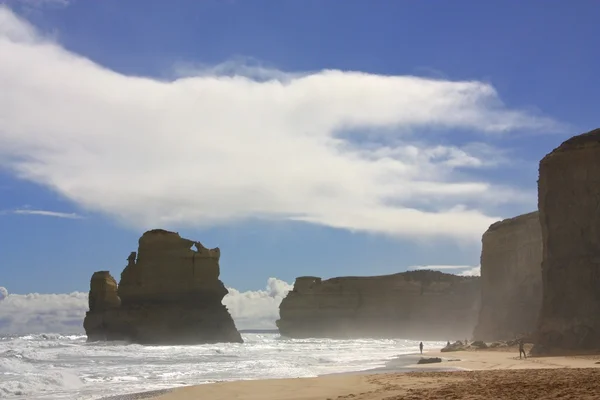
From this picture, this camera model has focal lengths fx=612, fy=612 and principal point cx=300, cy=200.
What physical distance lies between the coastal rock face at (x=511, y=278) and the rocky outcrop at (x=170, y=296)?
21.6 m

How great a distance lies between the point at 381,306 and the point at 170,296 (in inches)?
2028

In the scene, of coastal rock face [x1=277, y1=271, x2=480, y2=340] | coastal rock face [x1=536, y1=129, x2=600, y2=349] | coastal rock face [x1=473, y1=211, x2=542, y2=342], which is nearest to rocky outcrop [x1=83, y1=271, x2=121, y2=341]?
coastal rock face [x1=473, y1=211, x2=542, y2=342]

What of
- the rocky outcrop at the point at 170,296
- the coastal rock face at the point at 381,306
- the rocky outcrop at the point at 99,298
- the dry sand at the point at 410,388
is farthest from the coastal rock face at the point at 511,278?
the coastal rock face at the point at 381,306

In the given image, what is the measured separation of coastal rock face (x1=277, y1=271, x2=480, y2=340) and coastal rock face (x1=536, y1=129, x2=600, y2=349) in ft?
223

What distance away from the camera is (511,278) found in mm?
49594

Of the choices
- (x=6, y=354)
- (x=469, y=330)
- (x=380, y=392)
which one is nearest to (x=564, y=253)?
(x=380, y=392)

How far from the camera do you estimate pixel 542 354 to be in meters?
25.3

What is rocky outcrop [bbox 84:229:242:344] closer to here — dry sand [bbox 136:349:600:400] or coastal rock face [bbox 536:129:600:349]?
coastal rock face [bbox 536:129:600:349]

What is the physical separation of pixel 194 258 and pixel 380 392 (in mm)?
40428

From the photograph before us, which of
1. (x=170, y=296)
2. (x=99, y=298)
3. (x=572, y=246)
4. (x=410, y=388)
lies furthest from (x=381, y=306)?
(x=410, y=388)

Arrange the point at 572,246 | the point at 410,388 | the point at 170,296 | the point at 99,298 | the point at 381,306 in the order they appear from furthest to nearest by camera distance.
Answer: the point at 381,306, the point at 99,298, the point at 170,296, the point at 572,246, the point at 410,388

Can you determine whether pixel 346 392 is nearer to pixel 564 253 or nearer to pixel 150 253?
pixel 564 253

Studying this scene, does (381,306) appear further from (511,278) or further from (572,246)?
(572,246)

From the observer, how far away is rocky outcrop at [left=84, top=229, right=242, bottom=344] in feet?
163
